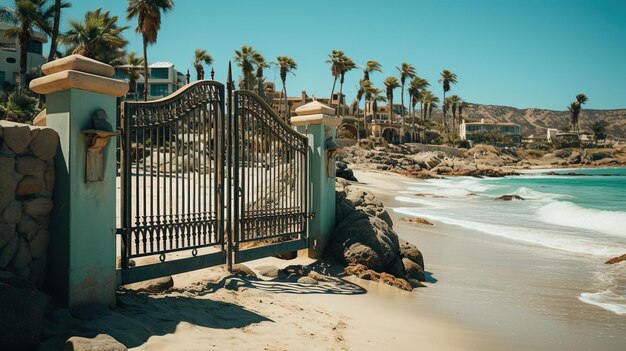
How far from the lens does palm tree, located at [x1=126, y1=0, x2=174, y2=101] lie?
3431 centimetres

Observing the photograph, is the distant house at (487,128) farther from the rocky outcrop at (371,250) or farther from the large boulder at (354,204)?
the rocky outcrop at (371,250)

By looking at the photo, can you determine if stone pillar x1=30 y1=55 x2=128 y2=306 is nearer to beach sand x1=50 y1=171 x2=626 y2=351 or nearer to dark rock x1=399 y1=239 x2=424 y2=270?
beach sand x1=50 y1=171 x2=626 y2=351

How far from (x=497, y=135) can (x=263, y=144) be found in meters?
113

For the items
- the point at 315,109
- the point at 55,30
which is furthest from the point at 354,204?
the point at 55,30

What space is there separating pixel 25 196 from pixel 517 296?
24.7ft

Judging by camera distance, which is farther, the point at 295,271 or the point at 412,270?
the point at 412,270

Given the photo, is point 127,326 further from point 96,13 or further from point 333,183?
point 96,13

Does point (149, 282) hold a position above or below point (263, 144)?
below

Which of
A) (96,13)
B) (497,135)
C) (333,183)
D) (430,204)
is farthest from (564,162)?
(333,183)

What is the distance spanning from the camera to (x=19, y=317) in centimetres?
387

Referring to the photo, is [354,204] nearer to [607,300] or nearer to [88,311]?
[607,300]

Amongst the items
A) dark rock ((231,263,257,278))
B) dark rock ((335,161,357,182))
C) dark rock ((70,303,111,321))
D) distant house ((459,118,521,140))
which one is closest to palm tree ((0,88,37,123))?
dark rock ((335,161,357,182))

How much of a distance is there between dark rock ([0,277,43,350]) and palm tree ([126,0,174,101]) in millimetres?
32630

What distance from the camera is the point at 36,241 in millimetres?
4766
